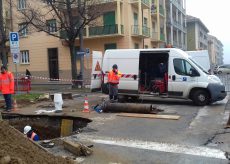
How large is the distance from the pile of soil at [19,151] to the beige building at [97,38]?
2451 cm

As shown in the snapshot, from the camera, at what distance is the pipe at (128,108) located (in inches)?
506

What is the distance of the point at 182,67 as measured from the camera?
15500 millimetres

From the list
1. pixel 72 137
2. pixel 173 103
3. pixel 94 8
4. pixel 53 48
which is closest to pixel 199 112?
pixel 173 103

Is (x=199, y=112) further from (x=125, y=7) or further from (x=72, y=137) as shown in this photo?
(x=125, y=7)

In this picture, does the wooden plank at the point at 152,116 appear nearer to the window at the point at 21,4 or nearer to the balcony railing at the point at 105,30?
the balcony railing at the point at 105,30

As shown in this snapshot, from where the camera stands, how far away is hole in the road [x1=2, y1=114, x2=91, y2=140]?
1255cm

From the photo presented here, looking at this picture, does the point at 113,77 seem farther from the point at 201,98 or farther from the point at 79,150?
the point at 79,150

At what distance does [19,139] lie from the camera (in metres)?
7.08

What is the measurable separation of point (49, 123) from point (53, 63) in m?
27.1

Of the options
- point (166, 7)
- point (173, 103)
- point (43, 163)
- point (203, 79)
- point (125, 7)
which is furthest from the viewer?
point (166, 7)

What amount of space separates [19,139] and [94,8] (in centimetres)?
2143

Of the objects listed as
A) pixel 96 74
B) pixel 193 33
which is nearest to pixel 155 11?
pixel 96 74

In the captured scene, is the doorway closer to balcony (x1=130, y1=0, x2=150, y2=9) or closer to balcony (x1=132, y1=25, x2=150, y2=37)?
balcony (x1=132, y1=25, x2=150, y2=37)

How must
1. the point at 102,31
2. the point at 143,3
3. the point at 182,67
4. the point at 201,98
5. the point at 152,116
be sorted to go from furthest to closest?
the point at 143,3 → the point at 102,31 → the point at 182,67 → the point at 201,98 → the point at 152,116
